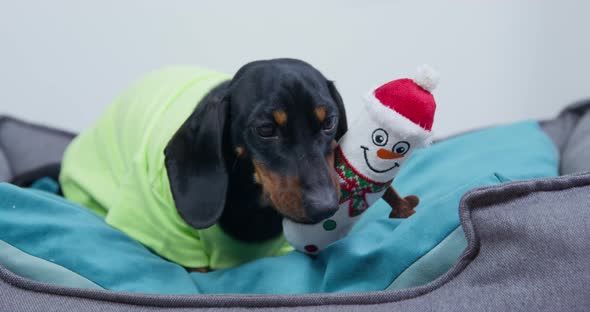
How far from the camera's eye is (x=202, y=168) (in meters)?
1.07

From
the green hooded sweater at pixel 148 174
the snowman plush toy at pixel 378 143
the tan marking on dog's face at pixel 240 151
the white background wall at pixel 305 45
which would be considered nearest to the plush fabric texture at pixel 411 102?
the snowman plush toy at pixel 378 143

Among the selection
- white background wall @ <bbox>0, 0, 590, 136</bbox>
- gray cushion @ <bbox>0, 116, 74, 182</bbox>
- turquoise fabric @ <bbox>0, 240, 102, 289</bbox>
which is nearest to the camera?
Answer: turquoise fabric @ <bbox>0, 240, 102, 289</bbox>

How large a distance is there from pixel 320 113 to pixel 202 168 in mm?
223

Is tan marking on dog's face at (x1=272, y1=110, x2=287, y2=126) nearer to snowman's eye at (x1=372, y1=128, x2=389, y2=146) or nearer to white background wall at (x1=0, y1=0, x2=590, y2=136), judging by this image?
snowman's eye at (x1=372, y1=128, x2=389, y2=146)

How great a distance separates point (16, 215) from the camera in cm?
104

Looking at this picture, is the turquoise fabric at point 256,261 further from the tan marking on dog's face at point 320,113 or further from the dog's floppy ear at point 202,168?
the tan marking on dog's face at point 320,113

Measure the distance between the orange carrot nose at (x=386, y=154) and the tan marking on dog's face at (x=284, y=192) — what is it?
0.44ft

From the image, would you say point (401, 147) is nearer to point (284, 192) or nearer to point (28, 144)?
point (284, 192)

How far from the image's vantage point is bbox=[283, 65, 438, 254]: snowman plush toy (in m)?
0.96

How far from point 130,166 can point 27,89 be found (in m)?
0.98

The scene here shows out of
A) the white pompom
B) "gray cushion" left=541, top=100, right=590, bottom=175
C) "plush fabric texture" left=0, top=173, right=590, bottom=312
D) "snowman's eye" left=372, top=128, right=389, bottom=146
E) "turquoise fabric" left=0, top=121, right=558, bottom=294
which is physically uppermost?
the white pompom

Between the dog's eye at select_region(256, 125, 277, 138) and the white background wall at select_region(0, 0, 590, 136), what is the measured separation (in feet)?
3.45

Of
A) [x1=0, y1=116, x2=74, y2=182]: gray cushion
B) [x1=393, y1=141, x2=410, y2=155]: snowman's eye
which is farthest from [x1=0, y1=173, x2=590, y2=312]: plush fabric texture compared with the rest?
[x1=0, y1=116, x2=74, y2=182]: gray cushion

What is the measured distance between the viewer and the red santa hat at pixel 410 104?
37.6 inches
